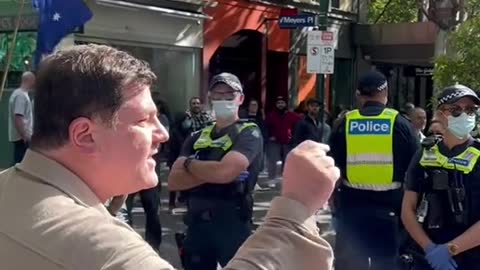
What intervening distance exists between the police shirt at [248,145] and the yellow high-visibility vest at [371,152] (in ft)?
2.40

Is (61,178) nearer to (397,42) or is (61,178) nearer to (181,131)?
(181,131)

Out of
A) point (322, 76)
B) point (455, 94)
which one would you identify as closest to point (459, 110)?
point (455, 94)

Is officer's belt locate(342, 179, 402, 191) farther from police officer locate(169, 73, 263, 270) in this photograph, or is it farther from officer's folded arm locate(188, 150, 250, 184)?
officer's folded arm locate(188, 150, 250, 184)

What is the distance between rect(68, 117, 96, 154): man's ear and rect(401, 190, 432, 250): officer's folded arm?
338 centimetres

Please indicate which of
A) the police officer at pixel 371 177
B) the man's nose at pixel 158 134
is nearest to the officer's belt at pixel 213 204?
the police officer at pixel 371 177

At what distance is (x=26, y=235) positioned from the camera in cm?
162

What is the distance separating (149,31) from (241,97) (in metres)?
12.4

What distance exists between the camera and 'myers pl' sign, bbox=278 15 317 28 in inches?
594

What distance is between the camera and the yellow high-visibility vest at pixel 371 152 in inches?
227

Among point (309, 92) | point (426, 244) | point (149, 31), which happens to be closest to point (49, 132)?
point (426, 244)

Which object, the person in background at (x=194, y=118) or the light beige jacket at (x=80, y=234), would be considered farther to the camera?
the person in background at (x=194, y=118)

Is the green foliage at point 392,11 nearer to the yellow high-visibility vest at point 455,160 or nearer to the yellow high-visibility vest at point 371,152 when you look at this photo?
the yellow high-visibility vest at point 371,152

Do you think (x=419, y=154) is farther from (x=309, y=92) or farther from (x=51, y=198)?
(x=309, y=92)

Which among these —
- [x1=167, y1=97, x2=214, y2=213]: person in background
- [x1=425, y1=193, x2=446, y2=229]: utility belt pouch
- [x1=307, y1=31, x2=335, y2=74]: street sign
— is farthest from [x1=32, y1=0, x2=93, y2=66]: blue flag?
[x1=425, y1=193, x2=446, y2=229]: utility belt pouch
